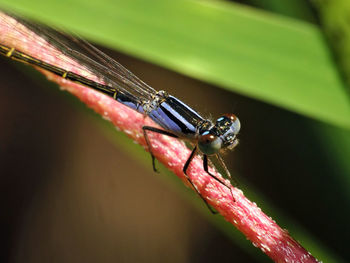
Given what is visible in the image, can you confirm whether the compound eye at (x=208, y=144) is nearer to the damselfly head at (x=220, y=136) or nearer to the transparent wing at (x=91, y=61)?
the damselfly head at (x=220, y=136)

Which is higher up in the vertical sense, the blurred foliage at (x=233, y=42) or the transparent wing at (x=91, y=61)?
the blurred foliage at (x=233, y=42)

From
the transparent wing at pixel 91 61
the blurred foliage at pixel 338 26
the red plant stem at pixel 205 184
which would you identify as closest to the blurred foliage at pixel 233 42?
the blurred foliage at pixel 338 26

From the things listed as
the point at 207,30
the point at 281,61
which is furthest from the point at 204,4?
the point at 281,61

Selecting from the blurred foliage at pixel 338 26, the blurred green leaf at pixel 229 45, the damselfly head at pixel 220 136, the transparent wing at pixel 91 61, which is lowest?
the transparent wing at pixel 91 61

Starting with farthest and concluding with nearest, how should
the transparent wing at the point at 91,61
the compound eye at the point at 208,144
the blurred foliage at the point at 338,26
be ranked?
the transparent wing at the point at 91,61 < the compound eye at the point at 208,144 < the blurred foliage at the point at 338,26

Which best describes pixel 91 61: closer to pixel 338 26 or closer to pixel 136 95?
pixel 136 95

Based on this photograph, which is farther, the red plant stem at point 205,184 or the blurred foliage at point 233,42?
the blurred foliage at point 233,42

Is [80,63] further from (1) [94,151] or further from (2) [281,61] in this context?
(2) [281,61]

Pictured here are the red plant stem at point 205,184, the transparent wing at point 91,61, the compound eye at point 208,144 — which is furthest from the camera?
the transparent wing at point 91,61

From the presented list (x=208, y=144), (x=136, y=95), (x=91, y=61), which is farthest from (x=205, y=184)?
(x=91, y=61)
